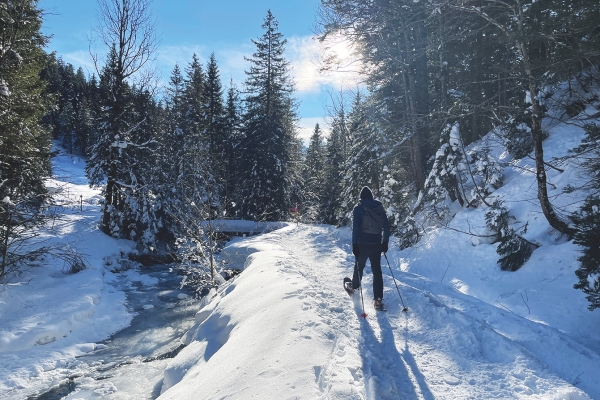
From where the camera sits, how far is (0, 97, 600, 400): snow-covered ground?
337 cm

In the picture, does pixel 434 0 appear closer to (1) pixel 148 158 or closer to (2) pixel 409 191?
(2) pixel 409 191

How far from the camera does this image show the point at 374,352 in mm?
4020

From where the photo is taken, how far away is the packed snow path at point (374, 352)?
10.5 feet

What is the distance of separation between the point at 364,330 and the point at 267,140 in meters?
23.2

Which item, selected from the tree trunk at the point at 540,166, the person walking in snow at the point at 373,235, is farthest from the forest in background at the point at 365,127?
the person walking in snow at the point at 373,235

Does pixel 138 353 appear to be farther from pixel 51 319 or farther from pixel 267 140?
pixel 267 140

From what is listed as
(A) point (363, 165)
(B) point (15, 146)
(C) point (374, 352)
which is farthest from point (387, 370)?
(A) point (363, 165)

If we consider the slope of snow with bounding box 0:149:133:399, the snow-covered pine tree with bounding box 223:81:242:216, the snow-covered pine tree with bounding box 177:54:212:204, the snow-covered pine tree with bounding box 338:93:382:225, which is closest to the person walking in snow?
the slope of snow with bounding box 0:149:133:399

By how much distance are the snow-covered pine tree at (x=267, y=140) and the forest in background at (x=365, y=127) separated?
117 mm

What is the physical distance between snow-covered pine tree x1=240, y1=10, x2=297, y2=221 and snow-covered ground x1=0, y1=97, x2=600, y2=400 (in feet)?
49.9

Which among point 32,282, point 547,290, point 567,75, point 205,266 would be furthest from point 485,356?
point 32,282

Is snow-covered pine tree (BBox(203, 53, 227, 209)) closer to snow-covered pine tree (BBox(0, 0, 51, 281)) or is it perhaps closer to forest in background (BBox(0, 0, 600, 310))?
forest in background (BBox(0, 0, 600, 310))

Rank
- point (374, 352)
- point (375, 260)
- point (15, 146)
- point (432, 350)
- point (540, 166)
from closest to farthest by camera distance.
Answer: point (374, 352) → point (432, 350) → point (375, 260) → point (540, 166) → point (15, 146)

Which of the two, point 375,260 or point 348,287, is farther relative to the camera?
point 348,287
